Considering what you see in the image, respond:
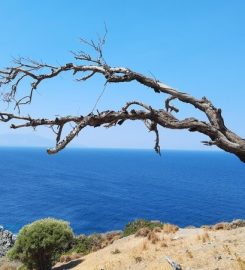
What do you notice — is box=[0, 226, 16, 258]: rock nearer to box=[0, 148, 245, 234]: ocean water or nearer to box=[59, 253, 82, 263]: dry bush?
box=[59, 253, 82, 263]: dry bush

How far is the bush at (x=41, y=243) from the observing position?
112 feet

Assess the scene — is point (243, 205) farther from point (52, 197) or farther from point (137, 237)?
point (137, 237)

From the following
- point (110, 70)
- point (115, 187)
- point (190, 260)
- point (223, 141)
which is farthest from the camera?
point (115, 187)

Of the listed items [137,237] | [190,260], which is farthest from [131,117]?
[137,237]

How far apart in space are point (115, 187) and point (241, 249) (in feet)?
461

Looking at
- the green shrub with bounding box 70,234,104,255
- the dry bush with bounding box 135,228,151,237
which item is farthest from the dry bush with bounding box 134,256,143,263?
the green shrub with bounding box 70,234,104,255

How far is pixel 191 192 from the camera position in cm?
15238

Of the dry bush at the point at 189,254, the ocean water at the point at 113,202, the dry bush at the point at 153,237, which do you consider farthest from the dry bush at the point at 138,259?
the ocean water at the point at 113,202

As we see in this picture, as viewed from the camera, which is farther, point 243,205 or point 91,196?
point 91,196

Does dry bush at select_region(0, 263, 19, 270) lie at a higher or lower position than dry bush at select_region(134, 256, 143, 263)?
lower

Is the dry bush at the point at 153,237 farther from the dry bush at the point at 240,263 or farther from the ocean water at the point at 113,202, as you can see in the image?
the ocean water at the point at 113,202

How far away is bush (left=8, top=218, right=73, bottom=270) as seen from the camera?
34.1m

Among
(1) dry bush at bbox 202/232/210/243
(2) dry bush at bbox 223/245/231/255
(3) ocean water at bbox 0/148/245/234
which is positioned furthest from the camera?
(3) ocean water at bbox 0/148/245/234

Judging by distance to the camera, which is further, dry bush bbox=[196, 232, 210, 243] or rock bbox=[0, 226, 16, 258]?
rock bbox=[0, 226, 16, 258]
